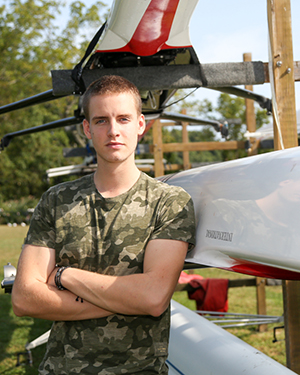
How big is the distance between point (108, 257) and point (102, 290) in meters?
0.14

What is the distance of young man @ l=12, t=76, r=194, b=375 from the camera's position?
1.60 metres

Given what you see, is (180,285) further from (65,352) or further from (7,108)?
(65,352)

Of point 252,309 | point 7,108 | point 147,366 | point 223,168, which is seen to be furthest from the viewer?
point 252,309

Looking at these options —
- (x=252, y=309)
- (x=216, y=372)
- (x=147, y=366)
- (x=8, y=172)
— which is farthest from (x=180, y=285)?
(x=8, y=172)

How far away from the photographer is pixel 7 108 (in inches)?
139

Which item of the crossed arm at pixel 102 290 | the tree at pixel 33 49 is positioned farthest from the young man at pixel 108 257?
the tree at pixel 33 49

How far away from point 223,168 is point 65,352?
3.76 ft

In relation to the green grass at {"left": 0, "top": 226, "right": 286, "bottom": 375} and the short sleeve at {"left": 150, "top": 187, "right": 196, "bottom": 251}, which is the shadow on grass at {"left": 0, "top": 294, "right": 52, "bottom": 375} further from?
the short sleeve at {"left": 150, "top": 187, "right": 196, "bottom": 251}

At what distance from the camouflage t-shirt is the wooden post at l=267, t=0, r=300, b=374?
3.03 feet

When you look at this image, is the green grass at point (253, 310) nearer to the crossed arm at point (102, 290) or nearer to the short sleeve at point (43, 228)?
the crossed arm at point (102, 290)

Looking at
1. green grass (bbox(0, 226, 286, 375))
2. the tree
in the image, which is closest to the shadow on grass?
green grass (bbox(0, 226, 286, 375))

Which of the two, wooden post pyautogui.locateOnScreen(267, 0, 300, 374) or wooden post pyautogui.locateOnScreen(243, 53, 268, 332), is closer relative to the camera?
wooden post pyautogui.locateOnScreen(267, 0, 300, 374)

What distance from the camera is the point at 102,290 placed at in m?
1.61

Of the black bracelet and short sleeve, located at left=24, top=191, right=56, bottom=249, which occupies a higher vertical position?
short sleeve, located at left=24, top=191, right=56, bottom=249
